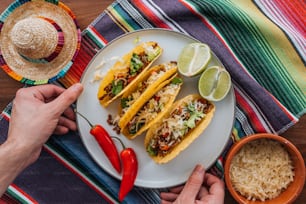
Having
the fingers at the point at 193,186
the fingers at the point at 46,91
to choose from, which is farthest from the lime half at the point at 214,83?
the fingers at the point at 46,91

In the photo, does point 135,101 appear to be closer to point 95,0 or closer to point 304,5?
point 95,0

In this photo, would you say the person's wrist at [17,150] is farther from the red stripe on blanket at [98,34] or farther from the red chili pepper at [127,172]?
the red stripe on blanket at [98,34]

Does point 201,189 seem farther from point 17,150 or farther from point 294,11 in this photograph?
point 294,11

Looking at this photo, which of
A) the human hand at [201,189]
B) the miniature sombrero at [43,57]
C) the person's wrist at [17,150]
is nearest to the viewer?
the person's wrist at [17,150]

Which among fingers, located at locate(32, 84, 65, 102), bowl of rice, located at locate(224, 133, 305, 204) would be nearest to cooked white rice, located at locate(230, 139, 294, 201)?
bowl of rice, located at locate(224, 133, 305, 204)

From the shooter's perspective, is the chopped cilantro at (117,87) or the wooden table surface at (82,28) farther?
the wooden table surface at (82,28)

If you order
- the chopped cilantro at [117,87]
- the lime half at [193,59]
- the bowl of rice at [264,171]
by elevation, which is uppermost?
the chopped cilantro at [117,87]
